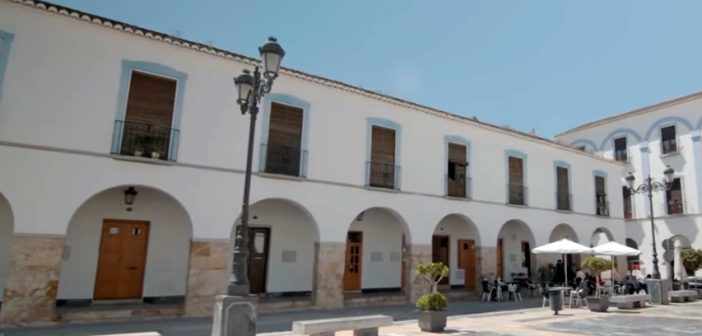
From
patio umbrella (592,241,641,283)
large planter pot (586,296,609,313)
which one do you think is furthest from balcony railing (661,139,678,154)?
large planter pot (586,296,609,313)

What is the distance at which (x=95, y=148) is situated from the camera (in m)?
10.1

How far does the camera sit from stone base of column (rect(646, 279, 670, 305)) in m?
15.3

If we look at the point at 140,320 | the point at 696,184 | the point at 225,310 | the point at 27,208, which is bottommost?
the point at 140,320

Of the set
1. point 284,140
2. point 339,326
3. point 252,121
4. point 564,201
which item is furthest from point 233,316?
point 564,201

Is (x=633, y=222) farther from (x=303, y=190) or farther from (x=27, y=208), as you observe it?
(x=27, y=208)

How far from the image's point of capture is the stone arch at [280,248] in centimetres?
1363

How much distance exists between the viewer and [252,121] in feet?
23.4

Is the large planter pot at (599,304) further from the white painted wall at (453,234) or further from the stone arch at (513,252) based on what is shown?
the stone arch at (513,252)

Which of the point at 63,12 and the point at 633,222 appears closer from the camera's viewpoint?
the point at 63,12

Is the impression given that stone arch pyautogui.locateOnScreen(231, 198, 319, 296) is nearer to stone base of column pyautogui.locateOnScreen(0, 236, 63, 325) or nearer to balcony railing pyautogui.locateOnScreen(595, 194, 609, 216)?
stone base of column pyautogui.locateOnScreen(0, 236, 63, 325)

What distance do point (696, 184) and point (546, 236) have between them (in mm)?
10120

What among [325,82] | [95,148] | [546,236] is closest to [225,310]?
[95,148]

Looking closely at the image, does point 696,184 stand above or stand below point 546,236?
above

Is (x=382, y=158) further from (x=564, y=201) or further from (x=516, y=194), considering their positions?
(x=564, y=201)
